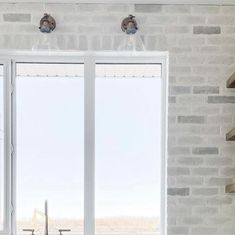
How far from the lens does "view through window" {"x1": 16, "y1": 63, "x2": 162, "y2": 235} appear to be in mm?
3312

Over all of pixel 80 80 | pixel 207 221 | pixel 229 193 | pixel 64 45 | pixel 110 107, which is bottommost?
pixel 207 221

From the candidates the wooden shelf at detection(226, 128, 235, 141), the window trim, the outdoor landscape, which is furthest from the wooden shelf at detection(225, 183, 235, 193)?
the window trim

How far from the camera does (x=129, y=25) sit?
9.89ft

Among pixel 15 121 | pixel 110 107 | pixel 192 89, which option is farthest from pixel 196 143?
pixel 15 121

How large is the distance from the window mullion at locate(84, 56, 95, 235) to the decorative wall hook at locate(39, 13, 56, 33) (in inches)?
15.5

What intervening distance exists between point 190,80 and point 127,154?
2.44ft

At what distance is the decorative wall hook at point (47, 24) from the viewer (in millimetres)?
3004

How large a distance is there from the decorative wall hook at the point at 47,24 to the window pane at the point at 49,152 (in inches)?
Answer: 15.6

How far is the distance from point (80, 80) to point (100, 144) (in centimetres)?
52

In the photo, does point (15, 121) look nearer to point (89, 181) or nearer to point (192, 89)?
point (89, 181)

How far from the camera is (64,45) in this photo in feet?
10.1

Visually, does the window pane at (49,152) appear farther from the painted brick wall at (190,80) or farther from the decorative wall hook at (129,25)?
the decorative wall hook at (129,25)

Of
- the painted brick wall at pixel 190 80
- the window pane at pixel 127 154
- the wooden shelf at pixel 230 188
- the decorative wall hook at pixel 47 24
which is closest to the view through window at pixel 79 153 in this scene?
the window pane at pixel 127 154

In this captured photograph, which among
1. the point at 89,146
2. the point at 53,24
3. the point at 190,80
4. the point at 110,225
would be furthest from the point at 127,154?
the point at 53,24
